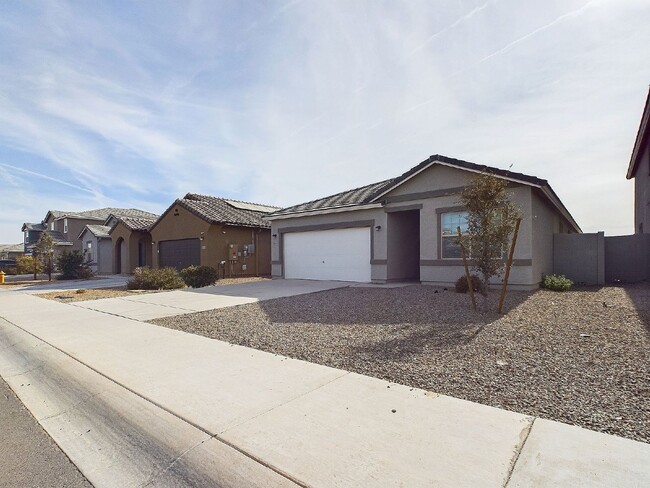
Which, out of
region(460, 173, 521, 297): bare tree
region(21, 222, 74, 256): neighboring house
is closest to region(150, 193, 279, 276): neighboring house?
region(460, 173, 521, 297): bare tree

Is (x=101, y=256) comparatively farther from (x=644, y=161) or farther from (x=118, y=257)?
(x=644, y=161)

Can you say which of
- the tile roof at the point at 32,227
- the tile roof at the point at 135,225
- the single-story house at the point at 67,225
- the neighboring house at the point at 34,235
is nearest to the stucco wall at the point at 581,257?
the tile roof at the point at 135,225

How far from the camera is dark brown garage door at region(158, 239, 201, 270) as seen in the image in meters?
22.4

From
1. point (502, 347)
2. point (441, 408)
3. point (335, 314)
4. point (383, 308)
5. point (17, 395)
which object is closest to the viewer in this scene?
point (441, 408)

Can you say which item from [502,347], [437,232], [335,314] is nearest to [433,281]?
[437,232]

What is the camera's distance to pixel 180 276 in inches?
693

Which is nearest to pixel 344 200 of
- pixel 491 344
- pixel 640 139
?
pixel 491 344

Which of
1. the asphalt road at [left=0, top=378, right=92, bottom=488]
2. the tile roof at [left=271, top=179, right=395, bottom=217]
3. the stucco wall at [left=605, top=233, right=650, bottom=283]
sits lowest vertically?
the asphalt road at [left=0, top=378, right=92, bottom=488]

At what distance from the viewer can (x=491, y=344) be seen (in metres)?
5.82

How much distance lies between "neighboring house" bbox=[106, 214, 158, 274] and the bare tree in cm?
2422

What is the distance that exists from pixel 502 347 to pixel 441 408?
2.47 metres

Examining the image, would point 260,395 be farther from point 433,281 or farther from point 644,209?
point 644,209

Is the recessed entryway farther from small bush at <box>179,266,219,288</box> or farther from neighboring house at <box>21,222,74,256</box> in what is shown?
neighboring house at <box>21,222,74,256</box>

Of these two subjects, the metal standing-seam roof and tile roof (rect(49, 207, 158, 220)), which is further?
tile roof (rect(49, 207, 158, 220))
